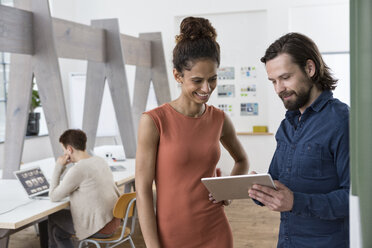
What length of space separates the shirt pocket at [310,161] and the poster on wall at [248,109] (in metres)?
5.66

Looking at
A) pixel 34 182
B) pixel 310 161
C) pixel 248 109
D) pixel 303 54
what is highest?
pixel 303 54

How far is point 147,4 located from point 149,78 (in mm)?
1891

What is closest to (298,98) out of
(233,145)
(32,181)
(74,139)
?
(233,145)

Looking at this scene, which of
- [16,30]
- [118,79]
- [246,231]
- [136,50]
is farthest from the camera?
[136,50]

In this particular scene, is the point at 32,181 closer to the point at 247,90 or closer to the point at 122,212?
the point at 122,212

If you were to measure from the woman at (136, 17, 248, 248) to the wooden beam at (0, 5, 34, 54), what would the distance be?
214cm

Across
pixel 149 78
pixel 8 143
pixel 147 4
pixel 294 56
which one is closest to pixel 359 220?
pixel 294 56

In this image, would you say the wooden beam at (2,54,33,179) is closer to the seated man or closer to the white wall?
the seated man

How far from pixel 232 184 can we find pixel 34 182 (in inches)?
92.5

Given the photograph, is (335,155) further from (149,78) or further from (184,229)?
(149,78)

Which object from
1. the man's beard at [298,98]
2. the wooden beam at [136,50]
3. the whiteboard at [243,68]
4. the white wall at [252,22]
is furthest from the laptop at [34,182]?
the whiteboard at [243,68]

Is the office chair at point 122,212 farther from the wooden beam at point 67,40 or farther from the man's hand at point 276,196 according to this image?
the man's hand at point 276,196

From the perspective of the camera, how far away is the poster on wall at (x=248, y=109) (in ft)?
23.5

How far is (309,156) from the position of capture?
151cm
